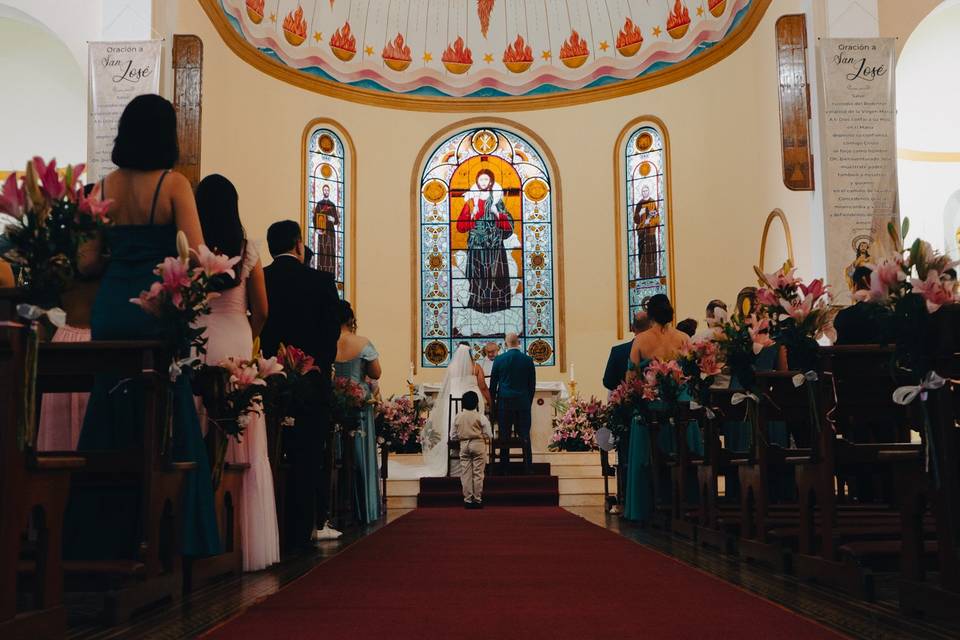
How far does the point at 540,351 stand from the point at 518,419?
3.79 metres

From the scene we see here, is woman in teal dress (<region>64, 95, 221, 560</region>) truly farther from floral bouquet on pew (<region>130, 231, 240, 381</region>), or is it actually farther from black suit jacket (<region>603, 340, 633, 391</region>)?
black suit jacket (<region>603, 340, 633, 391</region>)

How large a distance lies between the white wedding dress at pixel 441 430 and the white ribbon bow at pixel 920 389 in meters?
8.85

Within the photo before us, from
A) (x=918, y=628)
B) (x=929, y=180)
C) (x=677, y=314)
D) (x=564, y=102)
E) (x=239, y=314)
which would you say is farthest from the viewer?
(x=564, y=102)

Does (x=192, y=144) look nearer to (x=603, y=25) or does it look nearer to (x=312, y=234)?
(x=312, y=234)

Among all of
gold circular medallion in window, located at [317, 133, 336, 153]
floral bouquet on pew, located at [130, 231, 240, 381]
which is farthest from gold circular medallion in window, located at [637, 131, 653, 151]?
floral bouquet on pew, located at [130, 231, 240, 381]

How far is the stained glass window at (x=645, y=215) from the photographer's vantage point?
1488cm

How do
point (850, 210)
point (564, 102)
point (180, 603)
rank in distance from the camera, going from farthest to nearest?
1. point (564, 102)
2. point (850, 210)
3. point (180, 603)

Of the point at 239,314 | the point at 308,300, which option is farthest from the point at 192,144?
the point at 239,314

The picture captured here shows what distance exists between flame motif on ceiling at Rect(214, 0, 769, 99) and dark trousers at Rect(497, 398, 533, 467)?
6.00 meters

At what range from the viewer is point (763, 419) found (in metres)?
4.71

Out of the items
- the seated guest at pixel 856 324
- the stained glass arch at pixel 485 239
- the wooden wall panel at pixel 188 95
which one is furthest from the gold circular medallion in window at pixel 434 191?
the seated guest at pixel 856 324

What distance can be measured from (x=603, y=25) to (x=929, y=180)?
5361 mm

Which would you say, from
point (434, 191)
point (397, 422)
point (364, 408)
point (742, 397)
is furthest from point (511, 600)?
point (434, 191)

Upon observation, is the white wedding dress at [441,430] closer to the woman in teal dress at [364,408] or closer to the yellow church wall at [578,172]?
the yellow church wall at [578,172]
